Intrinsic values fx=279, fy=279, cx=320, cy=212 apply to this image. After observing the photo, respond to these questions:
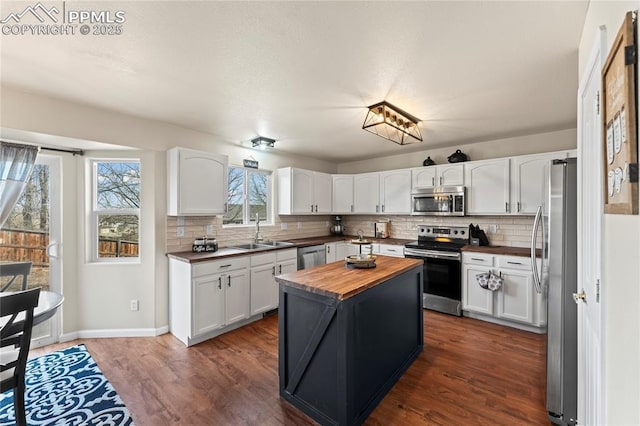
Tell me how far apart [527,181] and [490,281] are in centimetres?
135

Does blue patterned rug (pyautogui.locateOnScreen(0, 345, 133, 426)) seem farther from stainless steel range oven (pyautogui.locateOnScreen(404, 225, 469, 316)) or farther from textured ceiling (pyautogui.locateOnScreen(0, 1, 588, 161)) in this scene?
stainless steel range oven (pyautogui.locateOnScreen(404, 225, 469, 316))

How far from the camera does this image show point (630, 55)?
0.79m

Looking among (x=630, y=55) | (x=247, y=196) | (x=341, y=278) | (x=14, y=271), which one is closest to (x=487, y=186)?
(x=341, y=278)

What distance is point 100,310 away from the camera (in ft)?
10.3

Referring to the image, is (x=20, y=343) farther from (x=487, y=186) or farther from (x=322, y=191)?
(x=487, y=186)

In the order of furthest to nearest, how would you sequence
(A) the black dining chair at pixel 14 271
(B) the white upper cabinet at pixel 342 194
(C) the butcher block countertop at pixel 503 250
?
(B) the white upper cabinet at pixel 342 194 < (C) the butcher block countertop at pixel 503 250 < (A) the black dining chair at pixel 14 271

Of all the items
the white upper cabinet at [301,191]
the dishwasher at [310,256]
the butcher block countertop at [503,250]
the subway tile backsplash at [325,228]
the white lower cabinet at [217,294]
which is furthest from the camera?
the white upper cabinet at [301,191]

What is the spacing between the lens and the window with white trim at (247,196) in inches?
161

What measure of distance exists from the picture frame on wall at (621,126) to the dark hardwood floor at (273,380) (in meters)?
1.77

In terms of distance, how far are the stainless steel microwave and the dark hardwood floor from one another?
164cm

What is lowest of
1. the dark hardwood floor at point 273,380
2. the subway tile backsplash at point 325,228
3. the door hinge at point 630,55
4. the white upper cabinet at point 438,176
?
the dark hardwood floor at point 273,380

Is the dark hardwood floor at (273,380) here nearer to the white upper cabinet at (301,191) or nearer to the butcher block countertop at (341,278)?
the butcher block countertop at (341,278)

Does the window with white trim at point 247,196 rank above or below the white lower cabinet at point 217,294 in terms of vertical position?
above

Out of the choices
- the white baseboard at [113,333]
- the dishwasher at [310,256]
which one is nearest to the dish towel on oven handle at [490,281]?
the dishwasher at [310,256]
